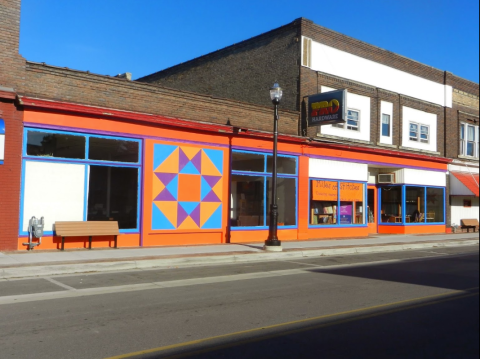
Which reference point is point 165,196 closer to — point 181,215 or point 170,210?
point 170,210

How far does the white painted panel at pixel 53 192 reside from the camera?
13820mm

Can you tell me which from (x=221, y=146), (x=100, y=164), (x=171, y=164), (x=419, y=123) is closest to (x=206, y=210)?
(x=171, y=164)

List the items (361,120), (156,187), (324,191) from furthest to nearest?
(361,120) < (324,191) < (156,187)

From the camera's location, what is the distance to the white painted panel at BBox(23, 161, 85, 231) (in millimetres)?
13820

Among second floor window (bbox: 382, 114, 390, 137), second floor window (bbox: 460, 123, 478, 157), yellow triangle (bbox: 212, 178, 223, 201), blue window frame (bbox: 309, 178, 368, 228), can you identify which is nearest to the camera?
yellow triangle (bbox: 212, 178, 223, 201)

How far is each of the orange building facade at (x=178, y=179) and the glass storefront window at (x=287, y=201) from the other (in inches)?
1.7

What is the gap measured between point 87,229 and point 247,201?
256 inches

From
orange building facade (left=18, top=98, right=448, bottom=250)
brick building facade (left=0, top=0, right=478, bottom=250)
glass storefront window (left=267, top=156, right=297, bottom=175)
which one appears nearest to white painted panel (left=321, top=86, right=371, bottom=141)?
brick building facade (left=0, top=0, right=478, bottom=250)

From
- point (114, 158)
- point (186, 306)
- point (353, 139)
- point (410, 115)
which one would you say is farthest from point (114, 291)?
point (410, 115)

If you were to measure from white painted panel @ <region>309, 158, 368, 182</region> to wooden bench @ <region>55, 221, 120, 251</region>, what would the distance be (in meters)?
9.26

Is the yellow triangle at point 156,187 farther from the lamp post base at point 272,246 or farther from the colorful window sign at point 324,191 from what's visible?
→ the colorful window sign at point 324,191

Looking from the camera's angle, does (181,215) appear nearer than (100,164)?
No

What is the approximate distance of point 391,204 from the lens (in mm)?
25609

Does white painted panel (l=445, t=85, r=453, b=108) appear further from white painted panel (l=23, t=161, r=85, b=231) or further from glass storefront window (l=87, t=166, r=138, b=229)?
white painted panel (l=23, t=161, r=85, b=231)
